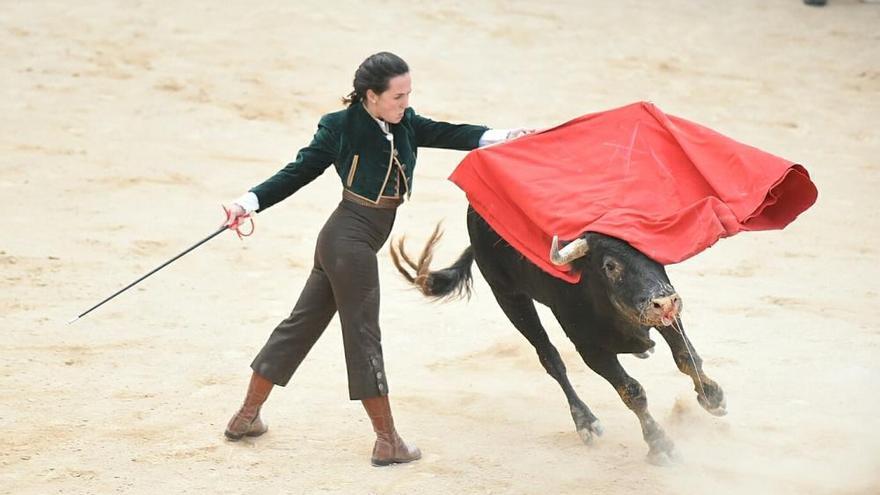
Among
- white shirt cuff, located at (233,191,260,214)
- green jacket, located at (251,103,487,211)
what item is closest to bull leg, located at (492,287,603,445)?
green jacket, located at (251,103,487,211)

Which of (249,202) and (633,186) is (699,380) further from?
(249,202)

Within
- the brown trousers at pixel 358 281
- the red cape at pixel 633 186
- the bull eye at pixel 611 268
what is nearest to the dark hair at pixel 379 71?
the brown trousers at pixel 358 281

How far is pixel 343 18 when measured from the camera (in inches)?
463

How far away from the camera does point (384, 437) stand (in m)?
4.47

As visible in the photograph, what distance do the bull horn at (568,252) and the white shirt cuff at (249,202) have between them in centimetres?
105

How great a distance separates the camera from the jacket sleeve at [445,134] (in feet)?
15.0

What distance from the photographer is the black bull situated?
4.18 metres

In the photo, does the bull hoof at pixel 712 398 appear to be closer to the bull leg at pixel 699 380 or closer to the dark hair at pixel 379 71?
the bull leg at pixel 699 380

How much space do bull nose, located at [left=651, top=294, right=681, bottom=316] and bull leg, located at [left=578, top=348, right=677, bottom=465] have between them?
54cm

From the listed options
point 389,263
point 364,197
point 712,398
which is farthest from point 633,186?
point 389,263

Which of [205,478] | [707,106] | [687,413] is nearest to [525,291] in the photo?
[687,413]

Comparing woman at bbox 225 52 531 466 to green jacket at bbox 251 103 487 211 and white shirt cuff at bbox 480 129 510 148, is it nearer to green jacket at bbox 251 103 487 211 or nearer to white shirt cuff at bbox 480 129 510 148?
green jacket at bbox 251 103 487 211

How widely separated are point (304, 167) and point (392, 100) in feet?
1.31

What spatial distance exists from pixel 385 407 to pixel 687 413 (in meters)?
1.32
